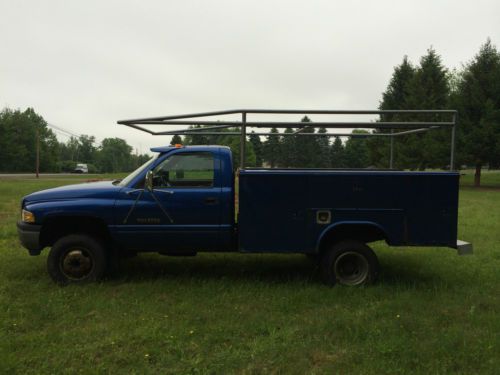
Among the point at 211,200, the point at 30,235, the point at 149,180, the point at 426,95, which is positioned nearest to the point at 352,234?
the point at 211,200

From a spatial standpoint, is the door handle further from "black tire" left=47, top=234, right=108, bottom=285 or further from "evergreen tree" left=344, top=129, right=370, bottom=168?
"evergreen tree" left=344, top=129, right=370, bottom=168

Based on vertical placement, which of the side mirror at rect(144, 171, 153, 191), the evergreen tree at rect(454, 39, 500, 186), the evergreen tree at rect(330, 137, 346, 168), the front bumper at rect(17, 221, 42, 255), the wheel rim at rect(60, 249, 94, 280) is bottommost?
the wheel rim at rect(60, 249, 94, 280)

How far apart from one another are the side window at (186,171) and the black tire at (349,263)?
1867 millimetres

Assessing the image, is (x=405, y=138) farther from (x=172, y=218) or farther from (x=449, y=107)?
(x=172, y=218)

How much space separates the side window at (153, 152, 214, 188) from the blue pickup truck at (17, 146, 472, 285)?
0.01m

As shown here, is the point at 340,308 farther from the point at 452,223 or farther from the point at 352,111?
the point at 352,111

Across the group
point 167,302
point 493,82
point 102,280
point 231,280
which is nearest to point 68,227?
point 102,280

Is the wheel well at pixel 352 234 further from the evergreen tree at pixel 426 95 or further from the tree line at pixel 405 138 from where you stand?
the evergreen tree at pixel 426 95

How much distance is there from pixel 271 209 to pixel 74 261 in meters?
2.70

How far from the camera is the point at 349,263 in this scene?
5.93 meters

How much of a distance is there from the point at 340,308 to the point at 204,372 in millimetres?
2025

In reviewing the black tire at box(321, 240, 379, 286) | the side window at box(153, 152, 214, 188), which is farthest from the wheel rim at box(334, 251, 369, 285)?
the side window at box(153, 152, 214, 188)

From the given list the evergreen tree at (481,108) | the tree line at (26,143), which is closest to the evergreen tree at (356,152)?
the evergreen tree at (481,108)

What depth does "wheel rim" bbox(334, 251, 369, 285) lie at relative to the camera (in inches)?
230
